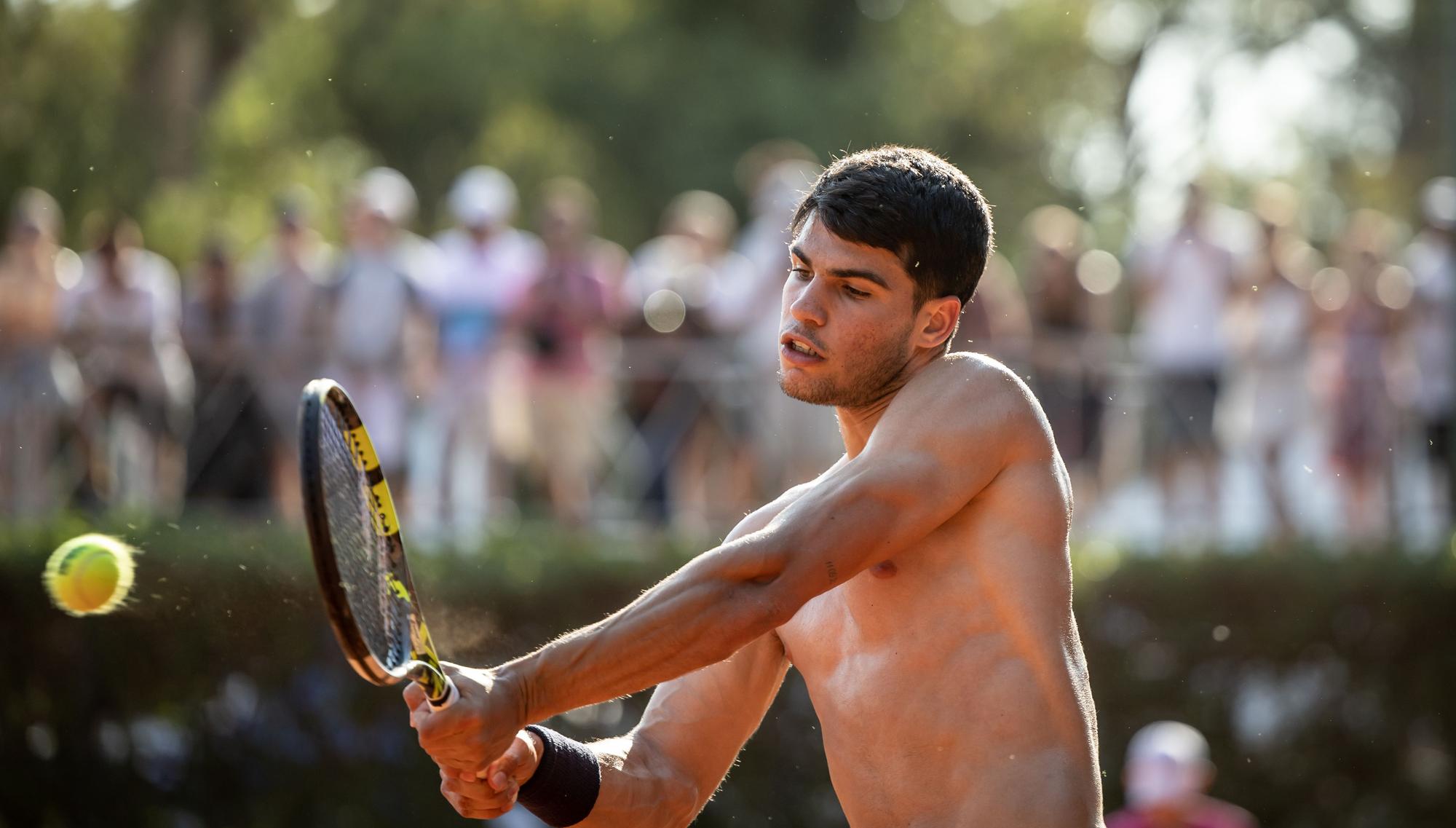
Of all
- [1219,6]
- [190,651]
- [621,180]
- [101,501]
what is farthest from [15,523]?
[1219,6]

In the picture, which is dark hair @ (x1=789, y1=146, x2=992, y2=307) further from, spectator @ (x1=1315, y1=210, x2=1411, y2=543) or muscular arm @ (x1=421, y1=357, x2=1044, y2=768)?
spectator @ (x1=1315, y1=210, x2=1411, y2=543)

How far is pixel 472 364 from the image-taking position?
9445 mm

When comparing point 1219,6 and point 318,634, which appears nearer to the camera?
point 318,634

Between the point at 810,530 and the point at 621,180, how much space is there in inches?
837

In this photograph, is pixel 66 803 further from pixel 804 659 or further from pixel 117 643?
pixel 804 659

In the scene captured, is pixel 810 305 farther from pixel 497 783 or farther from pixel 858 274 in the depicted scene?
pixel 497 783

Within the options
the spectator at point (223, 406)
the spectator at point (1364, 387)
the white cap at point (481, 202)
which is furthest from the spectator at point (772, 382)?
the spectator at point (1364, 387)

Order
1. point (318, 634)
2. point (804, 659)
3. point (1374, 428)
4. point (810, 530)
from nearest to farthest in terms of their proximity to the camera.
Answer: point (810, 530), point (804, 659), point (318, 634), point (1374, 428)

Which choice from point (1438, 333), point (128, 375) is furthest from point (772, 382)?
point (1438, 333)

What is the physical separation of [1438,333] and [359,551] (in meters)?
7.85

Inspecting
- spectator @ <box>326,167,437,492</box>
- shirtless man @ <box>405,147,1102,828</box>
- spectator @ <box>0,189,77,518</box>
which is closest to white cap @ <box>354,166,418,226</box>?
spectator @ <box>326,167,437,492</box>

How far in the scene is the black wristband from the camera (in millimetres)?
→ 3582

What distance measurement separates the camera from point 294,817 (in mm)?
9234

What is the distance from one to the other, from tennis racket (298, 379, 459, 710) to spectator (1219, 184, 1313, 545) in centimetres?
673
